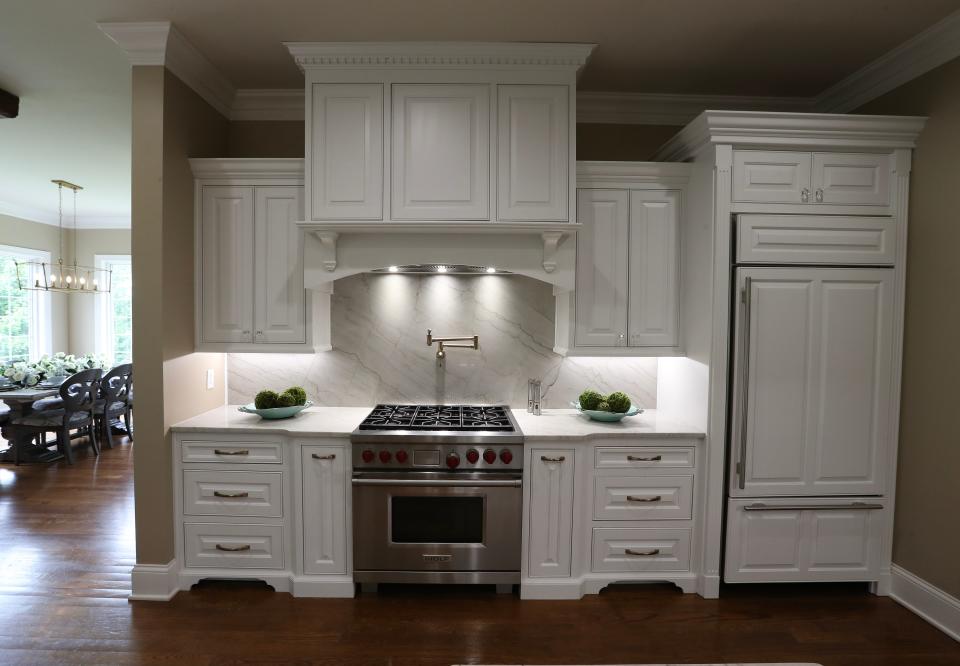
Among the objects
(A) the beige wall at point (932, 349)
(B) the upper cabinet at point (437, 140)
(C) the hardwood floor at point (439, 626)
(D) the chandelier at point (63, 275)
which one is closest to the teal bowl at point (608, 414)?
(C) the hardwood floor at point (439, 626)

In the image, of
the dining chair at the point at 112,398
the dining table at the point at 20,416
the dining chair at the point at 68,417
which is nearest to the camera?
the dining table at the point at 20,416

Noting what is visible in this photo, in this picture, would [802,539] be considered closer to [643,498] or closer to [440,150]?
[643,498]

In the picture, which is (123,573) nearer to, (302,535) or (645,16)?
(302,535)

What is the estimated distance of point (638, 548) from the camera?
2922mm

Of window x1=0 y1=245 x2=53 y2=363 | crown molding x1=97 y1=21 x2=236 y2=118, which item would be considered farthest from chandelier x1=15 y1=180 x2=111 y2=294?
crown molding x1=97 y1=21 x2=236 y2=118

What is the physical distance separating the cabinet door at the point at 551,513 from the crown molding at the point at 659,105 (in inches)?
86.8

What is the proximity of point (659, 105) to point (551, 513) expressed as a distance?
267 centimetres

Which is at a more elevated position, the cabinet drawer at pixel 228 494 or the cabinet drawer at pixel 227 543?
the cabinet drawer at pixel 228 494

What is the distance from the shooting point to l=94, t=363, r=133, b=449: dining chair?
600cm

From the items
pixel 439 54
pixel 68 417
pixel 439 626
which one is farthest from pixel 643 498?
pixel 68 417

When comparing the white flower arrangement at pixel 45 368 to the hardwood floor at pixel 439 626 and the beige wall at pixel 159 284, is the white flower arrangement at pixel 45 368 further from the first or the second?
the beige wall at pixel 159 284

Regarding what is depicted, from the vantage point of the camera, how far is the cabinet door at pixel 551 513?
9.41 ft

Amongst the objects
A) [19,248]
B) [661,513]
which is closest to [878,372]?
[661,513]

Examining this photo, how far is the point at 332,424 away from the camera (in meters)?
3.05
